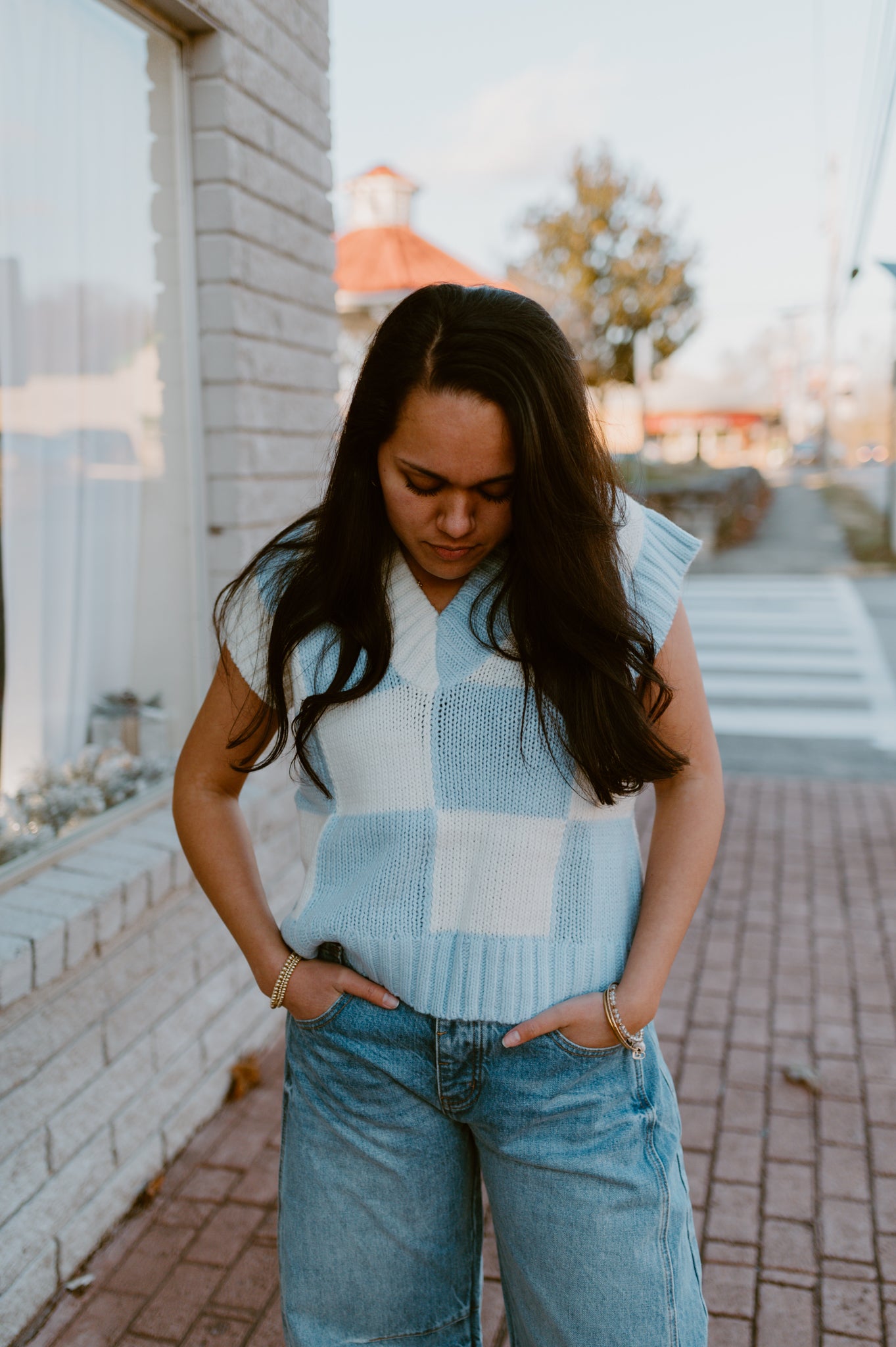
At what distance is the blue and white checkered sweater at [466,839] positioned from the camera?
56.4 inches

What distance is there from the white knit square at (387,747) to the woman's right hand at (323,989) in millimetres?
209

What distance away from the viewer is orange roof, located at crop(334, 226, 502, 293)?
21.8 ft

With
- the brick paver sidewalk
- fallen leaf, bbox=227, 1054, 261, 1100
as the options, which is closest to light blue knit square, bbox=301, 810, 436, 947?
the brick paver sidewalk

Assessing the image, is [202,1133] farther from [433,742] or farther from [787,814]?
[787,814]

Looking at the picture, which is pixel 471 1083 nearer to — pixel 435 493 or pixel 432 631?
pixel 432 631

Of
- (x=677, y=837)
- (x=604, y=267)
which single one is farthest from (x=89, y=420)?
(x=604, y=267)

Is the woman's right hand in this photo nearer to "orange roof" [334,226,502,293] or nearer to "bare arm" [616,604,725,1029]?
"bare arm" [616,604,725,1029]

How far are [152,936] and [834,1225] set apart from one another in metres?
1.77

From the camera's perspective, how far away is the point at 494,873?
144cm

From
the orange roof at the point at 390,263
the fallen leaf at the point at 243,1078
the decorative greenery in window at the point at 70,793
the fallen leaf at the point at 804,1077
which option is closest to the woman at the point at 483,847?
the decorative greenery in window at the point at 70,793

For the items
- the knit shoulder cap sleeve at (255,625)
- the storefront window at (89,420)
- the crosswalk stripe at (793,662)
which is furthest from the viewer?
the crosswalk stripe at (793,662)

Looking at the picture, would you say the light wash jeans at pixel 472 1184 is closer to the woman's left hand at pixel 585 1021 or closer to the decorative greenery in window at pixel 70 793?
the woman's left hand at pixel 585 1021

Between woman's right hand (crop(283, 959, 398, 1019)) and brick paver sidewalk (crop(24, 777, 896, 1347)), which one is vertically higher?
woman's right hand (crop(283, 959, 398, 1019))

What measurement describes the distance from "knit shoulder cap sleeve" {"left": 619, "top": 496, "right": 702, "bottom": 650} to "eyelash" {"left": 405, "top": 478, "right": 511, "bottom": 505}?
0.17 metres
